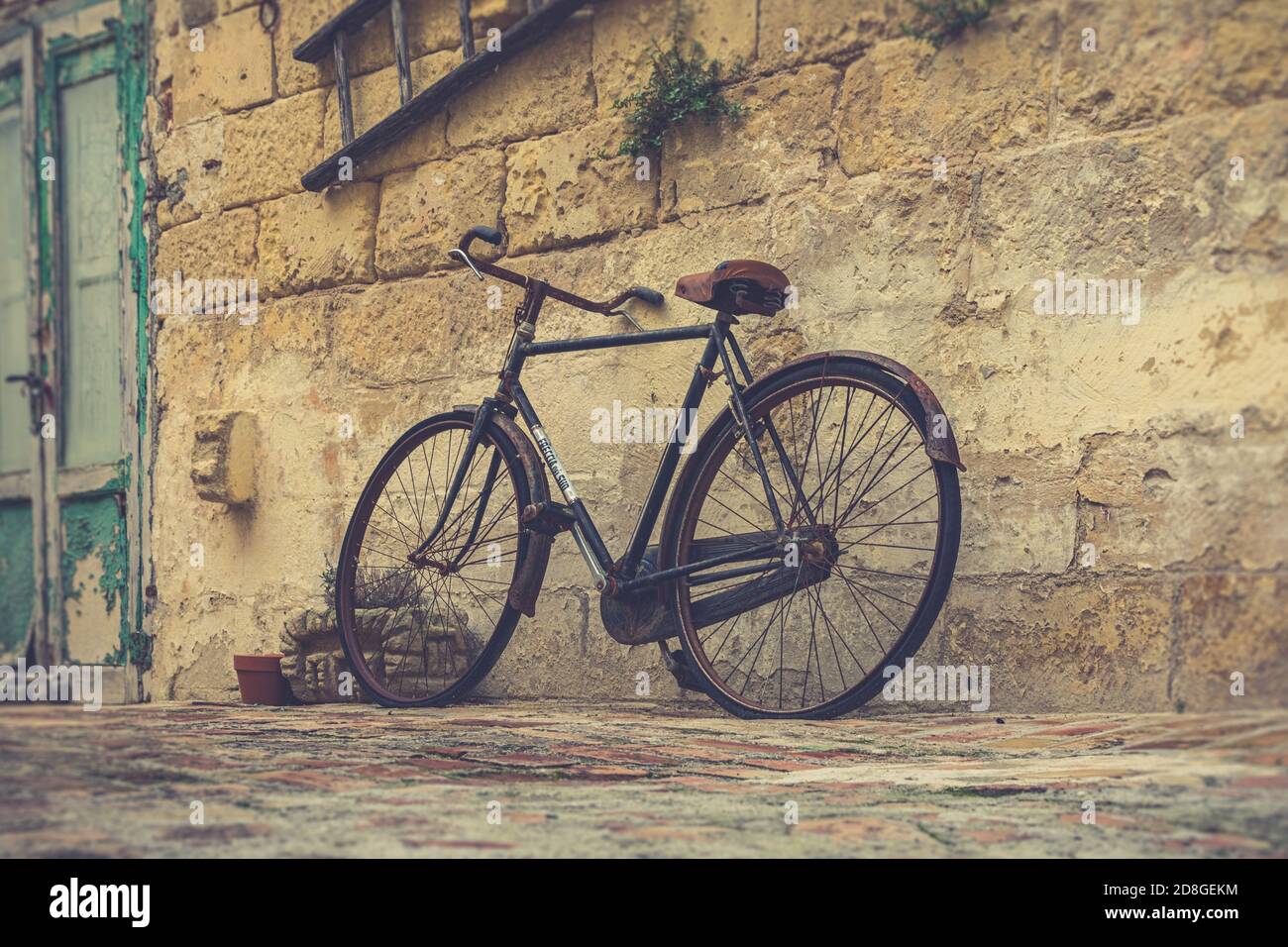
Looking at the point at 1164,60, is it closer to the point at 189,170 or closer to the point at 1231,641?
the point at 1231,641

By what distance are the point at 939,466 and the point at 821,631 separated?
0.79 m

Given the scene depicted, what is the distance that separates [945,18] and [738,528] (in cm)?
155

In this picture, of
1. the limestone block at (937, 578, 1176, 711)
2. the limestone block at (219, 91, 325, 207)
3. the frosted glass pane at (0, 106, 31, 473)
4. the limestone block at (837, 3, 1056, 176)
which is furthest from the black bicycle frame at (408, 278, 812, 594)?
the frosted glass pane at (0, 106, 31, 473)

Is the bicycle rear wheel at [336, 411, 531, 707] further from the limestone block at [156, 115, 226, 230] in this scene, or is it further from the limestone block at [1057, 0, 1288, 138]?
the limestone block at [1057, 0, 1288, 138]

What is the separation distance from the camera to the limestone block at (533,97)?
186 inches

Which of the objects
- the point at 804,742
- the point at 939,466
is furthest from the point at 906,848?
the point at 939,466

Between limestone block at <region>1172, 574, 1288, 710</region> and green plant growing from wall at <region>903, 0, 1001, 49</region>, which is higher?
green plant growing from wall at <region>903, 0, 1001, 49</region>

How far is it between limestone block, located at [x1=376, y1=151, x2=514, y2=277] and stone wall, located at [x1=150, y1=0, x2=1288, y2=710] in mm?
11

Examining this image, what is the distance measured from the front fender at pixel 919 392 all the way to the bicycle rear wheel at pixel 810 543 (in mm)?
24

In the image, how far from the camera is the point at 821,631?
13.6 feet

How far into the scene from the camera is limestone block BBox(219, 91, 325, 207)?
545 cm

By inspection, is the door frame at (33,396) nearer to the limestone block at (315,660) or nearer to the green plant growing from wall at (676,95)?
the limestone block at (315,660)

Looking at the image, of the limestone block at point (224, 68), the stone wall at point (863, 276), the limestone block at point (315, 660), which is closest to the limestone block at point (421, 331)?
the stone wall at point (863, 276)
